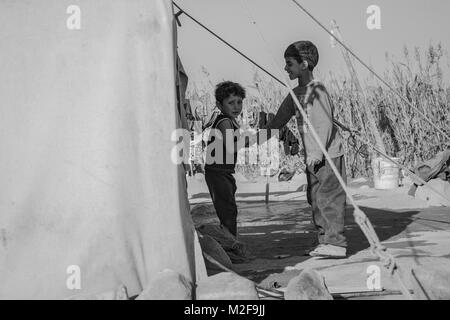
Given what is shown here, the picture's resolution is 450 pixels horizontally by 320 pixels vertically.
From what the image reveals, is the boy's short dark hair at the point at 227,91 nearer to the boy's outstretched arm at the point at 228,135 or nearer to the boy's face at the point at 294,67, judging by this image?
the boy's outstretched arm at the point at 228,135

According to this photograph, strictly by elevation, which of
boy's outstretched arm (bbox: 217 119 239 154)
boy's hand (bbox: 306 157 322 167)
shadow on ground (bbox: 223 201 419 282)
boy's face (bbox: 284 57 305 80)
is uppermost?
boy's face (bbox: 284 57 305 80)

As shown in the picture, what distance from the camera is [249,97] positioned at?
16828 mm

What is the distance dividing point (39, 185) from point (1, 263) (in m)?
0.47

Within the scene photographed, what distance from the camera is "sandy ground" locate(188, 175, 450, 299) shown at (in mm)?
4676

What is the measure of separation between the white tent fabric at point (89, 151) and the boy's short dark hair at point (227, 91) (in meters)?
2.07

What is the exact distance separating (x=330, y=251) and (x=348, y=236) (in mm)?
1391

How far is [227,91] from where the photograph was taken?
6102mm

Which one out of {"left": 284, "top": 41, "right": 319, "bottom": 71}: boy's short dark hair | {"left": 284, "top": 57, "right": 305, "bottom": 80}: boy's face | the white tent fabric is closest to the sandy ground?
the white tent fabric

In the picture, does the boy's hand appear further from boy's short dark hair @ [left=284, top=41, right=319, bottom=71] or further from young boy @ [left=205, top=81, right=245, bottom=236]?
boy's short dark hair @ [left=284, top=41, right=319, bottom=71]

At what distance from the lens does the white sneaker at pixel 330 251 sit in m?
5.31

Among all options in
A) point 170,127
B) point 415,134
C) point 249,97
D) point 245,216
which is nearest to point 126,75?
point 170,127

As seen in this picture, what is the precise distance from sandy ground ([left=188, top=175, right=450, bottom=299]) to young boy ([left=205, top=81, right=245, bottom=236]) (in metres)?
0.45
